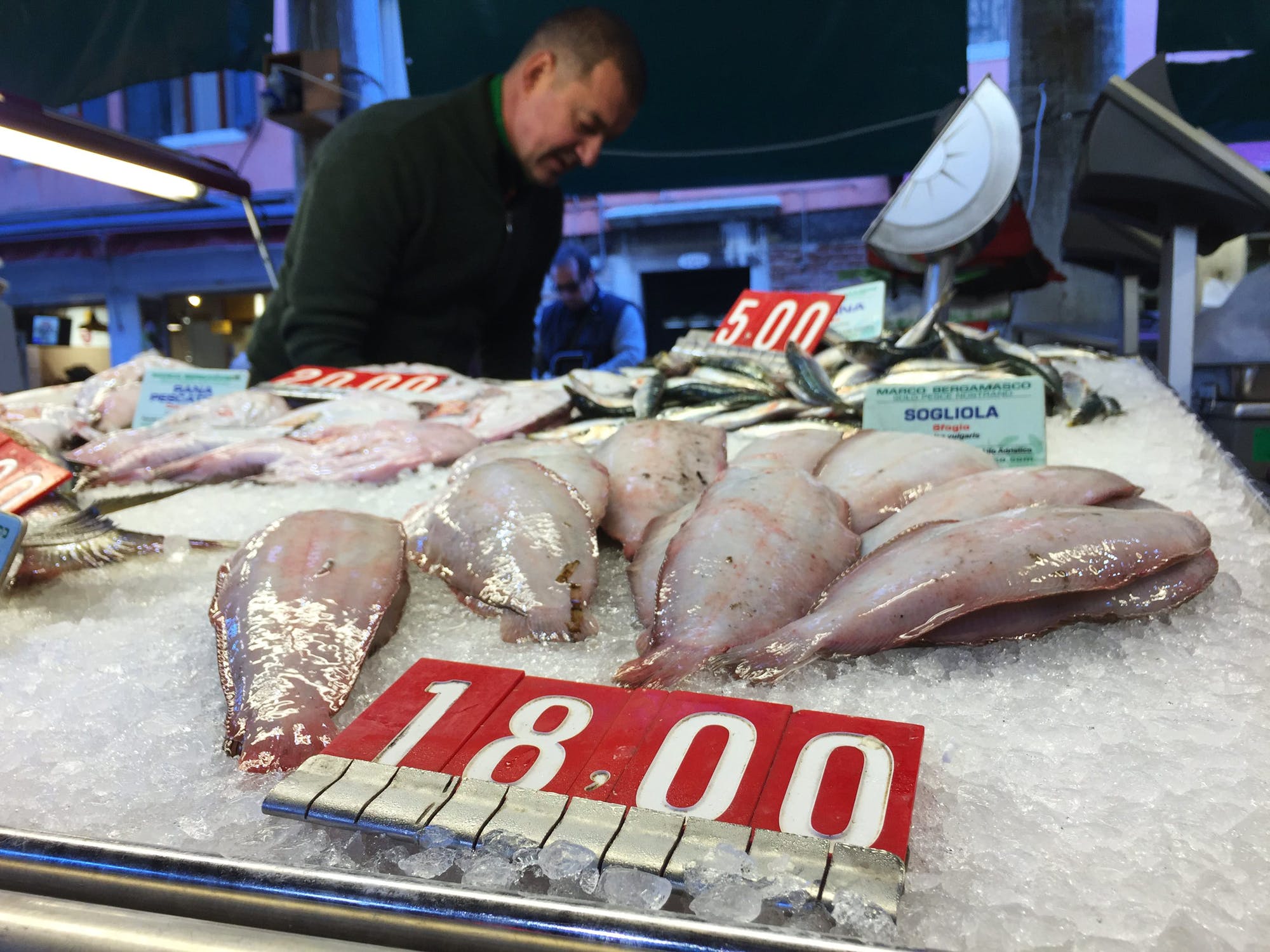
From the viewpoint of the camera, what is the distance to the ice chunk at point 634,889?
0.52m

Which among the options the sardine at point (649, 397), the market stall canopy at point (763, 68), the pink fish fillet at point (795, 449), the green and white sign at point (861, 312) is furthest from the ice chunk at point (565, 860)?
the market stall canopy at point (763, 68)

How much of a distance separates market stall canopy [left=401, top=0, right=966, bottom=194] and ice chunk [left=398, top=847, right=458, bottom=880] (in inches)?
192

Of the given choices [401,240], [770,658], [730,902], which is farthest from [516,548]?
[401,240]

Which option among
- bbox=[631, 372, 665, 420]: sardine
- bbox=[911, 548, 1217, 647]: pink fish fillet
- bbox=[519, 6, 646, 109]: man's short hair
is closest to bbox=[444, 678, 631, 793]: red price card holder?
bbox=[911, 548, 1217, 647]: pink fish fillet

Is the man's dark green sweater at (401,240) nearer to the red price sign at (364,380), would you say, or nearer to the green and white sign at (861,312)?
the red price sign at (364,380)

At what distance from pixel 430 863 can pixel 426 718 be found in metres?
0.19

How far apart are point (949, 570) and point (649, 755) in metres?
0.44


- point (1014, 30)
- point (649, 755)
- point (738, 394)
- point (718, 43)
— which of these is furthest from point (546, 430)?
point (1014, 30)

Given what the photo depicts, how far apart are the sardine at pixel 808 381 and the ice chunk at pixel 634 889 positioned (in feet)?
4.90

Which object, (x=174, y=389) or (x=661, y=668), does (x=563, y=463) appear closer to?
(x=661, y=668)

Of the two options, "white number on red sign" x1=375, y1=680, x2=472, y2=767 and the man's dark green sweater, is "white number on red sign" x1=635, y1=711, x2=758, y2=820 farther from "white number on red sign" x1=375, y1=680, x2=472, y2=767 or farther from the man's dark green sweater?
the man's dark green sweater

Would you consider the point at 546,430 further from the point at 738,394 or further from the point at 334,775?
the point at 334,775

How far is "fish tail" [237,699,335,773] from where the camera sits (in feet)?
2.37

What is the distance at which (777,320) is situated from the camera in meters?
2.62
